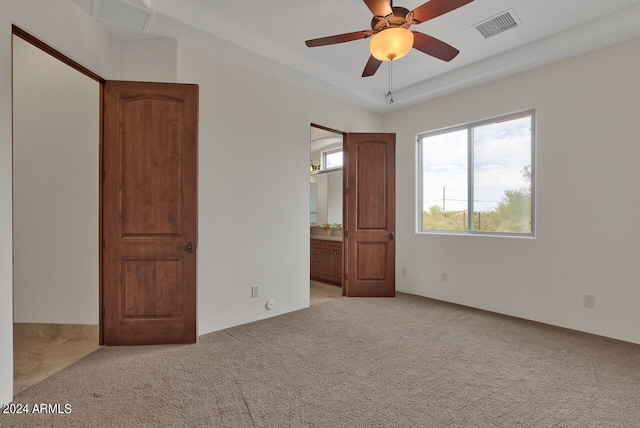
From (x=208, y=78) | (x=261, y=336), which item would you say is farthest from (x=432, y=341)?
(x=208, y=78)

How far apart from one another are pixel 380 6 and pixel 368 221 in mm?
3005

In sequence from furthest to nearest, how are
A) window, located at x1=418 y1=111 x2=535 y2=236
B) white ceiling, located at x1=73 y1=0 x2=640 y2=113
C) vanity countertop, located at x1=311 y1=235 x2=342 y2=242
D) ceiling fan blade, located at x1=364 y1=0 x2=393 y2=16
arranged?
vanity countertop, located at x1=311 y1=235 x2=342 y2=242, window, located at x1=418 y1=111 x2=535 y2=236, white ceiling, located at x1=73 y1=0 x2=640 y2=113, ceiling fan blade, located at x1=364 y1=0 x2=393 y2=16


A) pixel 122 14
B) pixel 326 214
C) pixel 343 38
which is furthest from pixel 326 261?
pixel 122 14

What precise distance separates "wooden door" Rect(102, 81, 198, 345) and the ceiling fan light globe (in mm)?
1685

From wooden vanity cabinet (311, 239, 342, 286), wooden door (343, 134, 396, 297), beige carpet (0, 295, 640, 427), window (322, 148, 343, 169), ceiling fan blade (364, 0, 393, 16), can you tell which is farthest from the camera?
window (322, 148, 343, 169)

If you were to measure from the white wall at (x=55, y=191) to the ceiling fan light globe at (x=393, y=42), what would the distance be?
2.65 meters

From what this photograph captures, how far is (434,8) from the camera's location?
7.30 ft

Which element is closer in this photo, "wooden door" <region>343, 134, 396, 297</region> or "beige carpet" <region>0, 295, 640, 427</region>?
"beige carpet" <region>0, 295, 640, 427</region>

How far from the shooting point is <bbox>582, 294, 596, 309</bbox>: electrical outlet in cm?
328

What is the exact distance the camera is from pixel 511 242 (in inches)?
153

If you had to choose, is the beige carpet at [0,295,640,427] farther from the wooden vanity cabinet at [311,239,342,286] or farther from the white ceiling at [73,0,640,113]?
the white ceiling at [73,0,640,113]

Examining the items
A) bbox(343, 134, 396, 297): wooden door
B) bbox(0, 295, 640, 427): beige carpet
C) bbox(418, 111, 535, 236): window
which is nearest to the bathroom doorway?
bbox(343, 134, 396, 297): wooden door

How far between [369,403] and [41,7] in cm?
343

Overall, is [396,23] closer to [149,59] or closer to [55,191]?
[149,59]
